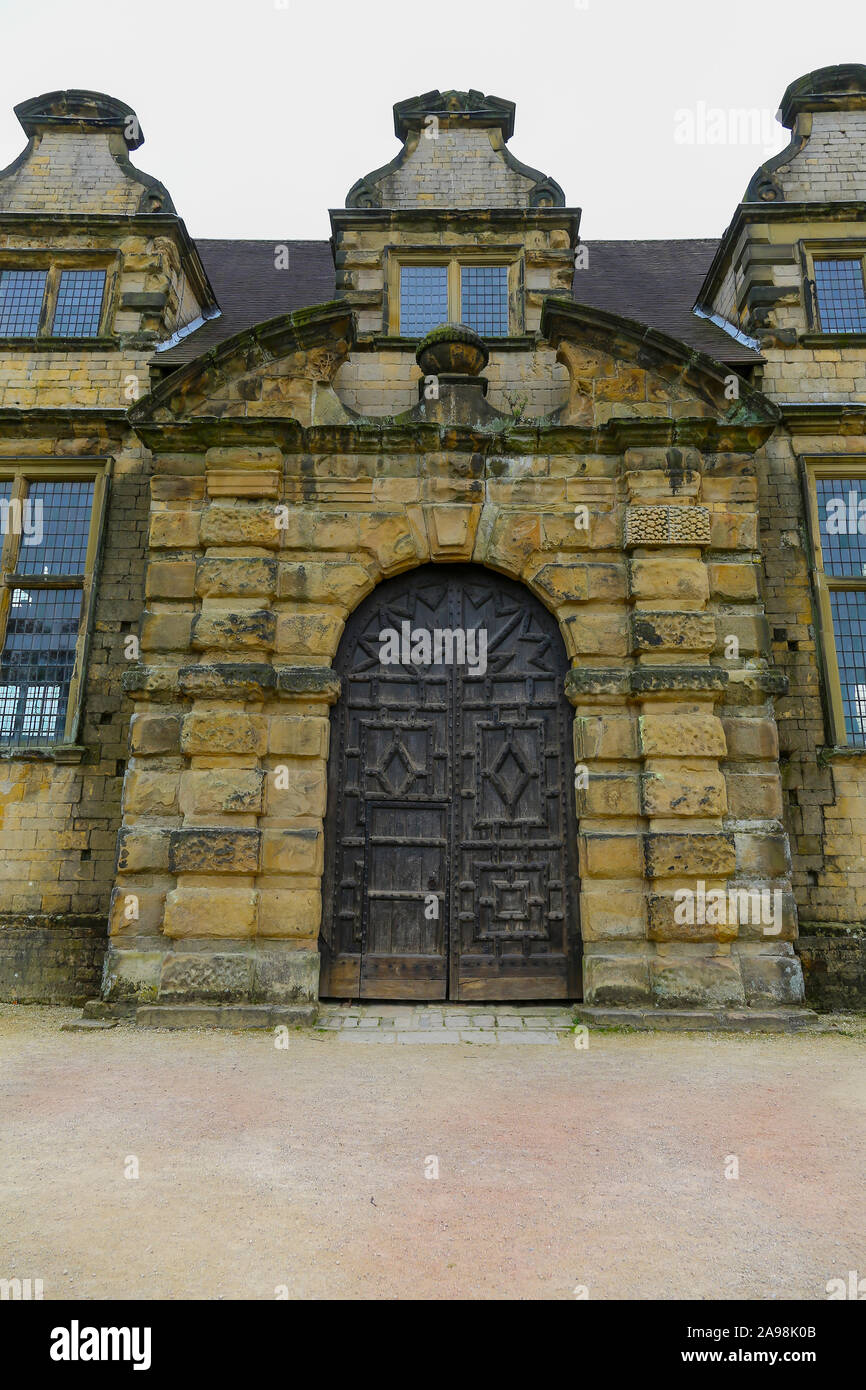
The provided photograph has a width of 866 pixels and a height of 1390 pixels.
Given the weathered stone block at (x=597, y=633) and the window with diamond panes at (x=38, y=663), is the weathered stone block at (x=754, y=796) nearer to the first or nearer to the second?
the weathered stone block at (x=597, y=633)

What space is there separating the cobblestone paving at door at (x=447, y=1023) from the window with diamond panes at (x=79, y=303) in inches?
317

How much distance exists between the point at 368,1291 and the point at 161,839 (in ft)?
17.0

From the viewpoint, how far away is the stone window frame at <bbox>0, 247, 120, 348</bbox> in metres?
9.69

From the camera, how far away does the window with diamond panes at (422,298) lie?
9578 mm

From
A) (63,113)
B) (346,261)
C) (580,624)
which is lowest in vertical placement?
(580,624)

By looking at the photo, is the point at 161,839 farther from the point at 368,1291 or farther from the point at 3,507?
the point at 368,1291

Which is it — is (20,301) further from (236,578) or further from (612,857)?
(612,857)

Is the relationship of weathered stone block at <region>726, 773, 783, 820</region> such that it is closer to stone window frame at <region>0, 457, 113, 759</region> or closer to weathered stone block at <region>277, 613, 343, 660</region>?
weathered stone block at <region>277, 613, 343, 660</region>

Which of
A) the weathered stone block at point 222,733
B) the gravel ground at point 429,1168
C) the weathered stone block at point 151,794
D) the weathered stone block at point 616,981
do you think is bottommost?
the gravel ground at point 429,1168

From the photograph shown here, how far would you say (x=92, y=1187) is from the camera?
11.2 ft

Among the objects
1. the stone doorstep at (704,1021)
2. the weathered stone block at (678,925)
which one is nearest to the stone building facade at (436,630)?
the weathered stone block at (678,925)

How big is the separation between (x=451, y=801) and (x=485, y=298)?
597 centimetres

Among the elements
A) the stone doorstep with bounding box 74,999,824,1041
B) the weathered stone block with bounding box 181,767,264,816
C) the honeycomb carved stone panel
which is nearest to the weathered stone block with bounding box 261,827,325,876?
the weathered stone block with bounding box 181,767,264,816

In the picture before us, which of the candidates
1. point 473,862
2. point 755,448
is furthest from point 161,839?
point 755,448
